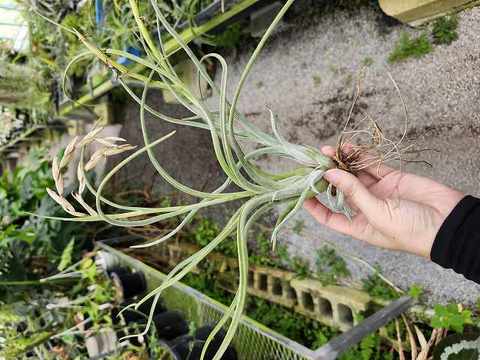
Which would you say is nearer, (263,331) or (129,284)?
(263,331)

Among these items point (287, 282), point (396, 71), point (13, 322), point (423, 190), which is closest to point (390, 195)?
point (423, 190)

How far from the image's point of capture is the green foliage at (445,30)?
3.42 feet

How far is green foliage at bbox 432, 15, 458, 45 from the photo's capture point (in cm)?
104

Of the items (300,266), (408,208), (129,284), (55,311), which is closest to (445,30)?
(408,208)

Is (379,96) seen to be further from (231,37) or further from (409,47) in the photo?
(231,37)

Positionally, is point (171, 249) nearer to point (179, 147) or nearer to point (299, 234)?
point (179, 147)

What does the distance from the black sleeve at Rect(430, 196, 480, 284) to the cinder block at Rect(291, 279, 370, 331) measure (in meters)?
0.60

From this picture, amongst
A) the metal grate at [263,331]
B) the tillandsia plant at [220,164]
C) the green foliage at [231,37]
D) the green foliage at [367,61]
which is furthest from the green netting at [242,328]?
the green foliage at [231,37]

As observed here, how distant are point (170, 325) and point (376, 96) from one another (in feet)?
3.61

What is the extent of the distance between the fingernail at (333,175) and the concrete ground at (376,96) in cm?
50

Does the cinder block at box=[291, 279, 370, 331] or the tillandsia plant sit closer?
the tillandsia plant

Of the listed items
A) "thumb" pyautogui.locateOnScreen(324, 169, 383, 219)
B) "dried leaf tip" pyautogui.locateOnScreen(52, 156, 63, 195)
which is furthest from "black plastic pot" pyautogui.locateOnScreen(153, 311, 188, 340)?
"thumb" pyautogui.locateOnScreen(324, 169, 383, 219)

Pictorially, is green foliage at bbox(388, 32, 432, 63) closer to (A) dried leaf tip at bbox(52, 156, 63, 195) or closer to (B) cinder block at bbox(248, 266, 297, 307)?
(B) cinder block at bbox(248, 266, 297, 307)

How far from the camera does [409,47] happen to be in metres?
1.13
